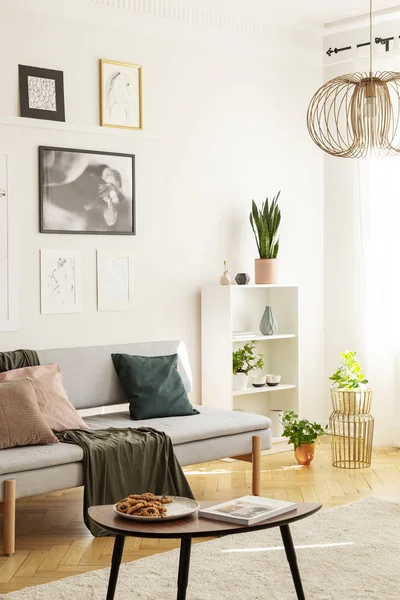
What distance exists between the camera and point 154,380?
5.05 metres

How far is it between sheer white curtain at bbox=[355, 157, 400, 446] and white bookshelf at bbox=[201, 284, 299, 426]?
0.57 metres

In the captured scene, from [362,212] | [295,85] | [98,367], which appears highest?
[295,85]

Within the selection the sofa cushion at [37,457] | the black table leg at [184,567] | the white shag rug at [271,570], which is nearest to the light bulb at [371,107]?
the white shag rug at [271,570]

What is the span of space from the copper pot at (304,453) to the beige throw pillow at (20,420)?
1.97 metres

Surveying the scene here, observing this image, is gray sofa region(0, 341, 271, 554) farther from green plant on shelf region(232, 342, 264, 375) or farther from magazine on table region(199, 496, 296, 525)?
magazine on table region(199, 496, 296, 525)

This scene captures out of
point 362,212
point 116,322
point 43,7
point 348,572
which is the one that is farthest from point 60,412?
point 362,212

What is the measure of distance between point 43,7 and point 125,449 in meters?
2.62

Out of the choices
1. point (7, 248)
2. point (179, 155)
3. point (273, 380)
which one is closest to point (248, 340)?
point (273, 380)

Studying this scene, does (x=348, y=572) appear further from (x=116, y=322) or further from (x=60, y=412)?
(x=116, y=322)

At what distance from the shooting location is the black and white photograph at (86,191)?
206 inches

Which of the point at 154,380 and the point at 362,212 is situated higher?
the point at 362,212

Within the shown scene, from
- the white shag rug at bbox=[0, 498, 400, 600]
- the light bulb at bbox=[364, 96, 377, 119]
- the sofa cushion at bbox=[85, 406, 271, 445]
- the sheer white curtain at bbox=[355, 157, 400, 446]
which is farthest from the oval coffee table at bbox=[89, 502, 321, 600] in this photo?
the sheer white curtain at bbox=[355, 157, 400, 446]

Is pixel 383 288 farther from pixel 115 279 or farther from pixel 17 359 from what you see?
pixel 17 359

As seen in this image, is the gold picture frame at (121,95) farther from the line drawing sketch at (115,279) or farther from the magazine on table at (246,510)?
the magazine on table at (246,510)
